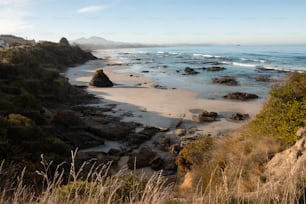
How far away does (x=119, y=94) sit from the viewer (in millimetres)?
33969

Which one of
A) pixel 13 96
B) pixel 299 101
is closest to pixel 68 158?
pixel 13 96

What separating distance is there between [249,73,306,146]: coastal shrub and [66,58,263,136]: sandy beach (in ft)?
27.2

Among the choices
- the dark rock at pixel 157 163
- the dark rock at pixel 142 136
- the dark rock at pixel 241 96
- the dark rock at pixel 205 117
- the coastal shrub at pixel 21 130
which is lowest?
the dark rock at pixel 157 163

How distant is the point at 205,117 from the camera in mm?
23203

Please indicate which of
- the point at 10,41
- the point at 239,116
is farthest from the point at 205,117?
the point at 10,41

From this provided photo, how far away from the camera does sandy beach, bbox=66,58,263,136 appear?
22.1 meters

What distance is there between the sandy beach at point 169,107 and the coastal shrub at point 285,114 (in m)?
8.29

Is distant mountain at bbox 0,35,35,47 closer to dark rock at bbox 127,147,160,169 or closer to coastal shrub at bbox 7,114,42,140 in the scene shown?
coastal shrub at bbox 7,114,42,140

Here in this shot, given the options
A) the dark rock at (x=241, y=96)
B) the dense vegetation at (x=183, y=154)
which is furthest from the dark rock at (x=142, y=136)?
the dark rock at (x=241, y=96)

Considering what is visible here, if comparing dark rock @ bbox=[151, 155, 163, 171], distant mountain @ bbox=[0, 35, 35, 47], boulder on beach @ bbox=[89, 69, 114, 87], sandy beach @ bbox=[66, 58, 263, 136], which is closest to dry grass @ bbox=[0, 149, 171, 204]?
dark rock @ bbox=[151, 155, 163, 171]

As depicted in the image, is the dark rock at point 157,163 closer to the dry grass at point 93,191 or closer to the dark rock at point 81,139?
the dark rock at point 81,139

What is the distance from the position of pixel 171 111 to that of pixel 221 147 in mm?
13966

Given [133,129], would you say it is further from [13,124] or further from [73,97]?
[73,97]

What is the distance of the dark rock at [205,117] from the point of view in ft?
75.0
